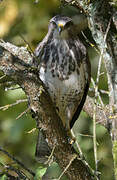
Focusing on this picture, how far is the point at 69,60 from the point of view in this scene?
3.07m

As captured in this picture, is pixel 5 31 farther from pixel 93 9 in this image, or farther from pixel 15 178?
pixel 15 178

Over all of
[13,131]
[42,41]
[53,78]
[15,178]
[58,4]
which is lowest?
[15,178]

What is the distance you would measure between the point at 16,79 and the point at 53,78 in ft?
2.60

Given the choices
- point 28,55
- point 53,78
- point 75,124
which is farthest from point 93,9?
point 75,124

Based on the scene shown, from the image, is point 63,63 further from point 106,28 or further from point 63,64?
point 106,28

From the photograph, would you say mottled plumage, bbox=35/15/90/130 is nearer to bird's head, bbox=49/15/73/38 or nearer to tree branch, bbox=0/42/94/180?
bird's head, bbox=49/15/73/38

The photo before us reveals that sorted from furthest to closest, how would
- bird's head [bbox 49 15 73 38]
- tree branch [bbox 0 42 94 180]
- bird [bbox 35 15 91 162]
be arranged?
bird's head [bbox 49 15 73 38], bird [bbox 35 15 91 162], tree branch [bbox 0 42 94 180]

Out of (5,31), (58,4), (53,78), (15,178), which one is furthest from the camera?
(58,4)

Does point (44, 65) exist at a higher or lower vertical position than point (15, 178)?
higher

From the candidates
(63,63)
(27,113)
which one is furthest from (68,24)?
(27,113)

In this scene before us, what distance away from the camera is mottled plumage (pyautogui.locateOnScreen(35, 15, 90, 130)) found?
9.96 ft

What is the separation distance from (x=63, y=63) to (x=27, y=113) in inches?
17.9

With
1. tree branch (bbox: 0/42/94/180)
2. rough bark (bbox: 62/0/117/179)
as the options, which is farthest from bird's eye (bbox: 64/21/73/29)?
tree branch (bbox: 0/42/94/180)

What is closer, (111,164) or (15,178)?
(15,178)
